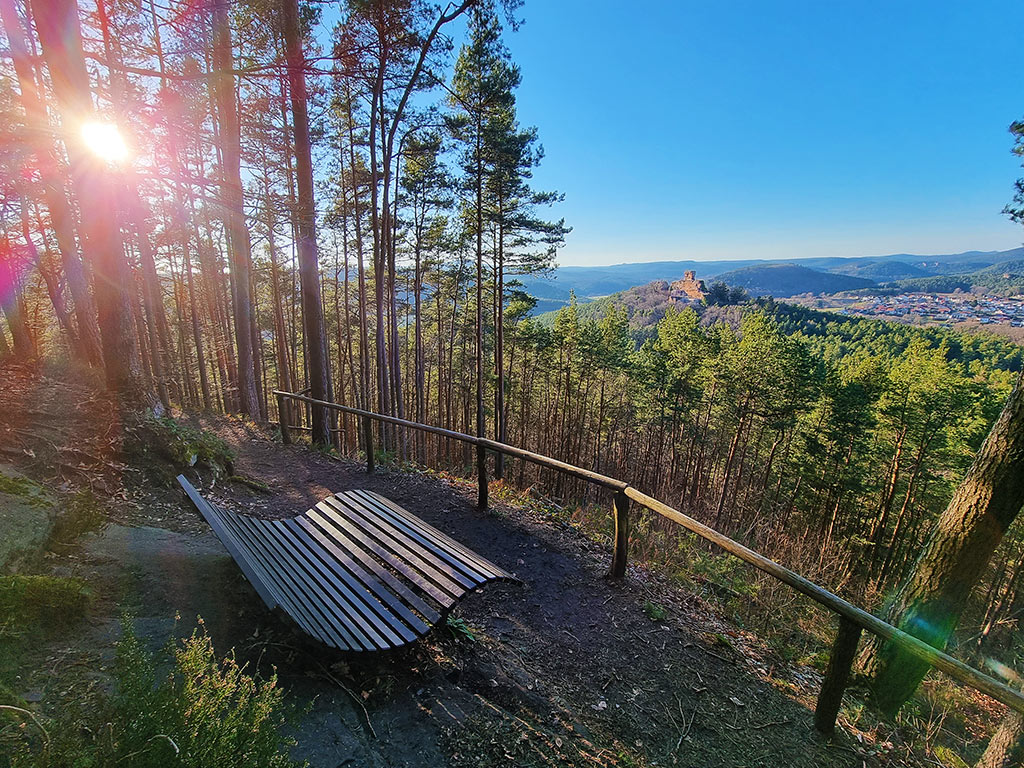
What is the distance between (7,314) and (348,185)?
8.26 m

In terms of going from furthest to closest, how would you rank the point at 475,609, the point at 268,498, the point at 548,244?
1. the point at 548,244
2. the point at 268,498
3. the point at 475,609

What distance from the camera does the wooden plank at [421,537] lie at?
2891mm

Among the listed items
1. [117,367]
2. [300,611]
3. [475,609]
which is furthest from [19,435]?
[475,609]

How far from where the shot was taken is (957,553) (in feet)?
10.9

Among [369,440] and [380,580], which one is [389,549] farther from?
[369,440]

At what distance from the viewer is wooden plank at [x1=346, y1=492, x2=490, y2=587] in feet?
9.48

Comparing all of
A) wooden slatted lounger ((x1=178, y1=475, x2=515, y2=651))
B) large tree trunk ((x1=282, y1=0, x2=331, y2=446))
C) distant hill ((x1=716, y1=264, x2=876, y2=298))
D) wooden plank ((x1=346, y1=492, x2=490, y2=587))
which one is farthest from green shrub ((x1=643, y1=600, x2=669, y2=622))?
distant hill ((x1=716, y1=264, x2=876, y2=298))

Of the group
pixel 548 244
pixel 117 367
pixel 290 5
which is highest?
pixel 290 5

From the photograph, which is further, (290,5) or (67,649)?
(290,5)

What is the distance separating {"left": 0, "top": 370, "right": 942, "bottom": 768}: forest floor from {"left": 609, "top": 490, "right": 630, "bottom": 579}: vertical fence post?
14 cm

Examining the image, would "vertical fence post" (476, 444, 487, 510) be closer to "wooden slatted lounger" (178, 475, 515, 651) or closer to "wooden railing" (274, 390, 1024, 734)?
"wooden railing" (274, 390, 1024, 734)

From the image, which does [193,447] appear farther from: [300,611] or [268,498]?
[300,611]

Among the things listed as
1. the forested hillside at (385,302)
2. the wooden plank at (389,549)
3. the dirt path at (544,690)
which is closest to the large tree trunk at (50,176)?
the forested hillside at (385,302)

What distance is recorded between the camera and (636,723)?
2562 millimetres
